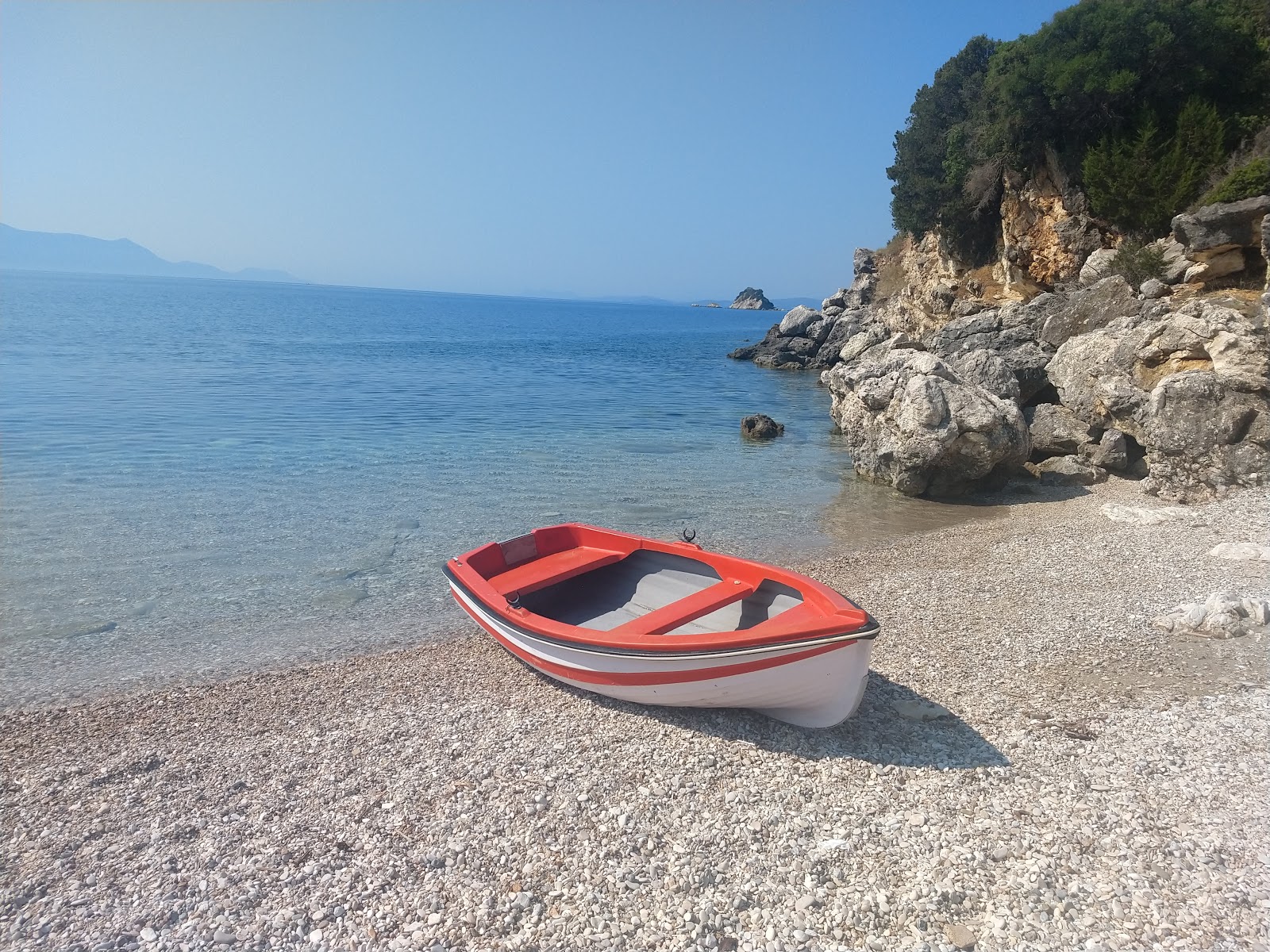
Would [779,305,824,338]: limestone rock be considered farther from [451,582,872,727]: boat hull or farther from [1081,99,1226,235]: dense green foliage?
[451,582,872,727]: boat hull

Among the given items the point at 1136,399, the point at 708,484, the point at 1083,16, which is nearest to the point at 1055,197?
the point at 1083,16

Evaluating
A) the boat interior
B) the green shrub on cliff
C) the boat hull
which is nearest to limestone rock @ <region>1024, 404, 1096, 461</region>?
the green shrub on cliff

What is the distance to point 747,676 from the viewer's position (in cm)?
582

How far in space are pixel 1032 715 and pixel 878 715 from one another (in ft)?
4.25

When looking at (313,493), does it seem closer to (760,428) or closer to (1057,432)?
(760,428)

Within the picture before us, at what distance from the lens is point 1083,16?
27.2 m

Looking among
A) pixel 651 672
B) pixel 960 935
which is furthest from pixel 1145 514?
pixel 960 935

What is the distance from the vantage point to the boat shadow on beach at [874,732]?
19.2ft

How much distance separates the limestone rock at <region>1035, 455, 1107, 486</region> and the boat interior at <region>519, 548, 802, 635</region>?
34.3ft

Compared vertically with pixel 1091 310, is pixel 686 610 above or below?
below

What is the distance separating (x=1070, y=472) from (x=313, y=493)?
1561 cm

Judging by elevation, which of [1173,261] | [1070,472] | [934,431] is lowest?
[1070,472]

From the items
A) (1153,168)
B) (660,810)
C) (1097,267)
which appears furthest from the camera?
(1153,168)

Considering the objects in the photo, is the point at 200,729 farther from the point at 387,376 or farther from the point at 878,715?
the point at 387,376
